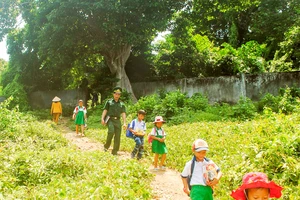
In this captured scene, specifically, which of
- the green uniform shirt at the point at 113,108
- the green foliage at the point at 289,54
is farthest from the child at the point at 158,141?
the green foliage at the point at 289,54

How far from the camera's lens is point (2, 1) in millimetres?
23047

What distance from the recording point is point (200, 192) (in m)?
4.58

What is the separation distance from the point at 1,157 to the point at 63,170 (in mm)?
1592

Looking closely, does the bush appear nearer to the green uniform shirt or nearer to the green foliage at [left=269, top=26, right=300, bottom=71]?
the green uniform shirt

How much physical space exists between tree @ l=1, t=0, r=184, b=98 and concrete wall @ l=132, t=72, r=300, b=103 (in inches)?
180

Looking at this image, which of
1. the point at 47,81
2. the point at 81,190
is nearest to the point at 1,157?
the point at 81,190

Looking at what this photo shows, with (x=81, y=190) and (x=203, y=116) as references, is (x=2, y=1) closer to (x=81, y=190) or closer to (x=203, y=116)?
(x=203, y=116)

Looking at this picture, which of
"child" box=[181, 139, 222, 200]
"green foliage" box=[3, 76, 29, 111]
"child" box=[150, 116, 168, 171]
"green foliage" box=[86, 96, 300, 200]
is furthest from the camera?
"green foliage" box=[3, 76, 29, 111]

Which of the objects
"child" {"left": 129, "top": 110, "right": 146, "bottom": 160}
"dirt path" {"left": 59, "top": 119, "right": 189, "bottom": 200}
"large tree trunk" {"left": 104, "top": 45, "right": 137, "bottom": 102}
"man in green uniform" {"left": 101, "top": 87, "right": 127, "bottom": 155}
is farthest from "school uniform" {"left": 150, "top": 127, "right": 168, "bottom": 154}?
"large tree trunk" {"left": 104, "top": 45, "right": 137, "bottom": 102}

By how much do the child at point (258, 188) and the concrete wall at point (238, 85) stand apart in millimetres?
17234

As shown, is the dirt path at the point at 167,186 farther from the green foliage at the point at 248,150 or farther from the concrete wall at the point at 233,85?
the concrete wall at the point at 233,85

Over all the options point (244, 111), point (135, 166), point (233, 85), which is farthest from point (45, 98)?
point (135, 166)

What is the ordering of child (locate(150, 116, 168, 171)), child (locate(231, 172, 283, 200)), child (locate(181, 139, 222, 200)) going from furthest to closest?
child (locate(150, 116, 168, 171)) → child (locate(181, 139, 222, 200)) → child (locate(231, 172, 283, 200))

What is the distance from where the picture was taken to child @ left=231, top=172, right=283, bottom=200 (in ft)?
10.2
